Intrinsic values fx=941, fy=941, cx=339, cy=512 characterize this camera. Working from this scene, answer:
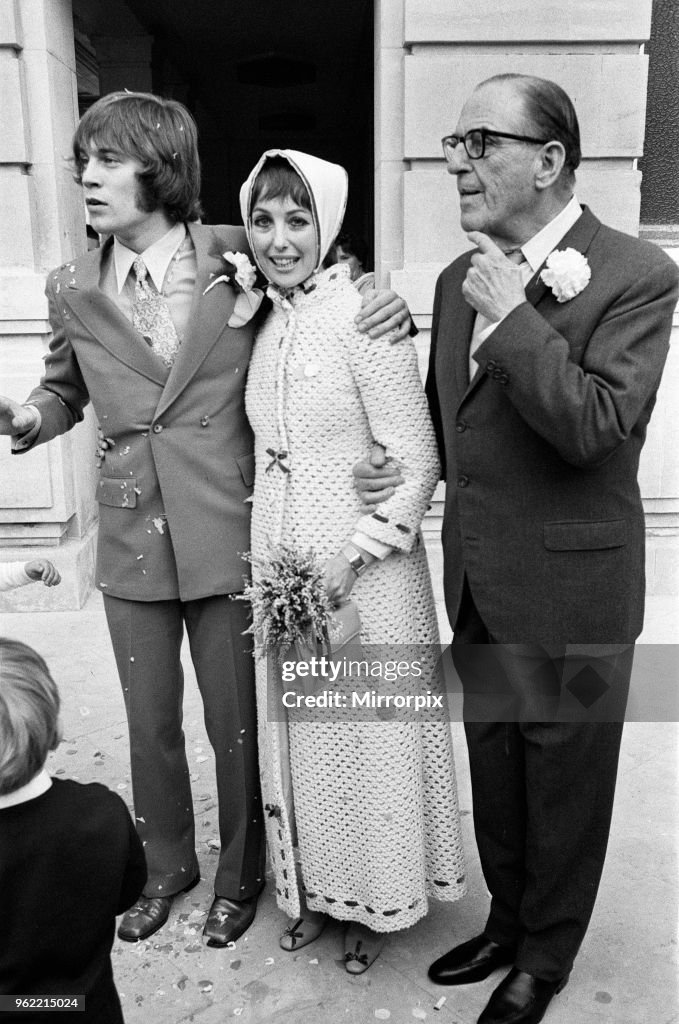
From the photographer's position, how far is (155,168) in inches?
96.5

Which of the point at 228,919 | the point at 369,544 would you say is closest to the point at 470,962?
the point at 228,919

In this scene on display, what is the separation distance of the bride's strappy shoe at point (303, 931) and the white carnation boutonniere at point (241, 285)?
1.71 m

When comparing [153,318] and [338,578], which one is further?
[153,318]

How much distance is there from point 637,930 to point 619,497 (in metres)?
1.43

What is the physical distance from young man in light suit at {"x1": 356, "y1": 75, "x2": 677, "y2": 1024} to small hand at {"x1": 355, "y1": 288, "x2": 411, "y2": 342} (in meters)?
0.14

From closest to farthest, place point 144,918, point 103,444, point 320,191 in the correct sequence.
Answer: point 320,191
point 103,444
point 144,918

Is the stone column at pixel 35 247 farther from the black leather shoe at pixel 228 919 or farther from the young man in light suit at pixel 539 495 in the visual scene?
the young man in light suit at pixel 539 495

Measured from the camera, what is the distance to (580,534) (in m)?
2.16

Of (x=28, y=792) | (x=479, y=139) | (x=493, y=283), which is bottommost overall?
(x=28, y=792)

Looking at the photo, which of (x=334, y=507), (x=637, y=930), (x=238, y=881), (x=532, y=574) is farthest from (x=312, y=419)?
(x=637, y=930)

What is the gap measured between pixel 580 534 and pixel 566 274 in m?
0.58

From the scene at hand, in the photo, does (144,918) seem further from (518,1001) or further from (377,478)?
(377,478)

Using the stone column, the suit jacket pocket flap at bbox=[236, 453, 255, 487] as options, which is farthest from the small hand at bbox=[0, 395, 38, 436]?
the stone column

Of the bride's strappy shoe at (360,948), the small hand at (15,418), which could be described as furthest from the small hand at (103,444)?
the bride's strappy shoe at (360,948)
